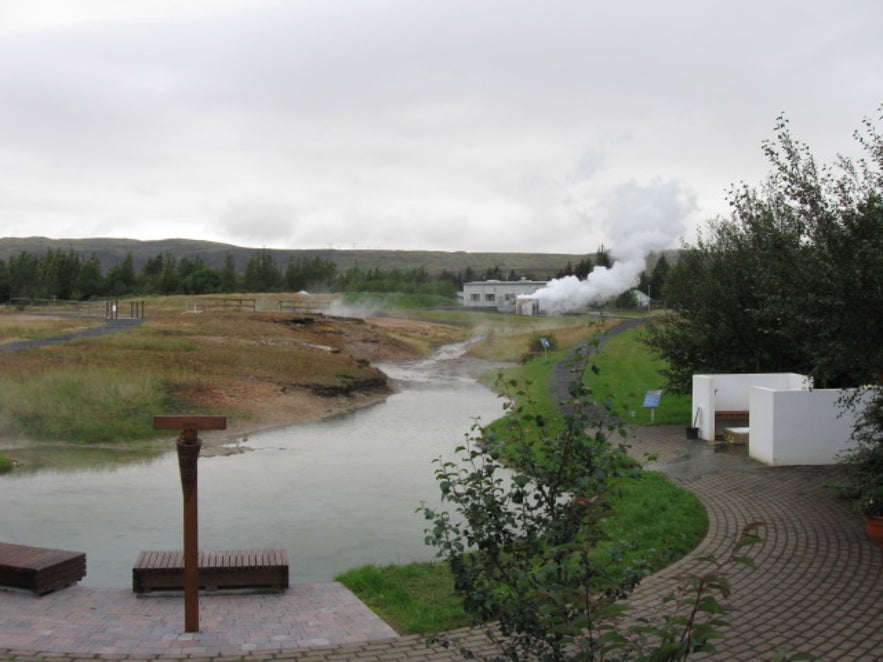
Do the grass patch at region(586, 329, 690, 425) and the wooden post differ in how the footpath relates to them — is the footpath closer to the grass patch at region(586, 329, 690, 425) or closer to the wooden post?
the wooden post

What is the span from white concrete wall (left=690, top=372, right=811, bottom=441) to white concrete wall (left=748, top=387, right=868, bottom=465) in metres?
2.91

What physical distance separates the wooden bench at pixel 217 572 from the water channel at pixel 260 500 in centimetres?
123

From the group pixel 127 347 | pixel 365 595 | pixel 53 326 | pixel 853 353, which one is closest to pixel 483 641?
pixel 365 595

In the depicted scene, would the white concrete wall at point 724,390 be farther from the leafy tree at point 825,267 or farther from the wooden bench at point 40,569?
the wooden bench at point 40,569

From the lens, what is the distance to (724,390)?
1872 centimetres

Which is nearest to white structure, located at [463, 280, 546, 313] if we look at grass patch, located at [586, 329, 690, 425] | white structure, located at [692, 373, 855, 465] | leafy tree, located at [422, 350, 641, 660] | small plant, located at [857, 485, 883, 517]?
grass patch, located at [586, 329, 690, 425]

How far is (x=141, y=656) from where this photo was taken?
655cm

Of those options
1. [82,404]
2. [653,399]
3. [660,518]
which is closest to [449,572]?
[660,518]

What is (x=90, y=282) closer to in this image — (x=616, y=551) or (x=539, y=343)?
(x=539, y=343)

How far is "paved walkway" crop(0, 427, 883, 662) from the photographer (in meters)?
6.64

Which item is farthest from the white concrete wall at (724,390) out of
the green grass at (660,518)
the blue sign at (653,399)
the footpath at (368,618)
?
the footpath at (368,618)

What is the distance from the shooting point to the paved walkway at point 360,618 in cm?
664

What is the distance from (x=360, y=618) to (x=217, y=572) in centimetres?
171

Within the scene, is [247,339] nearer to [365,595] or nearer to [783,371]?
[783,371]
